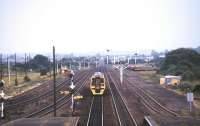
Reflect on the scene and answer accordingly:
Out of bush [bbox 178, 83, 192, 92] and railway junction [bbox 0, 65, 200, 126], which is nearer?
railway junction [bbox 0, 65, 200, 126]

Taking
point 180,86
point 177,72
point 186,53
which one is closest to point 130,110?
point 180,86

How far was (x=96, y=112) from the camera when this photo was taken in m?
29.9

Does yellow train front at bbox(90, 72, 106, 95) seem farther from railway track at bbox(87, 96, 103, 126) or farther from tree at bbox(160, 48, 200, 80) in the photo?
tree at bbox(160, 48, 200, 80)

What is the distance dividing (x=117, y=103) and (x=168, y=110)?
6703 mm

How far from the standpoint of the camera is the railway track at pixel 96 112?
25.2 m

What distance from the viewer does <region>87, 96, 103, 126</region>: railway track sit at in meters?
25.2

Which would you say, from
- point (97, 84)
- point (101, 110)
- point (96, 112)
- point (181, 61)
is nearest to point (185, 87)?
point (97, 84)

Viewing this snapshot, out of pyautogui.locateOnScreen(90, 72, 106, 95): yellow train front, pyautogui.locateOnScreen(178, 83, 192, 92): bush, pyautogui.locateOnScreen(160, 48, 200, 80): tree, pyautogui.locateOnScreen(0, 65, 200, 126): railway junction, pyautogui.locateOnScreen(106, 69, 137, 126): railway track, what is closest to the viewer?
pyautogui.locateOnScreen(0, 65, 200, 126): railway junction

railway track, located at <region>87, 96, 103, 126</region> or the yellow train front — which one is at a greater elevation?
the yellow train front

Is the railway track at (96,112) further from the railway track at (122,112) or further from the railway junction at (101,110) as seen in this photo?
the railway track at (122,112)

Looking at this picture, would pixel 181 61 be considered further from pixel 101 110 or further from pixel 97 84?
pixel 101 110

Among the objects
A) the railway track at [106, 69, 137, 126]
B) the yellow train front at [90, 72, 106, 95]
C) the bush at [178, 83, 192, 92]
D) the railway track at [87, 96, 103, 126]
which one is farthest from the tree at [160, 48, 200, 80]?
the railway track at [87, 96, 103, 126]

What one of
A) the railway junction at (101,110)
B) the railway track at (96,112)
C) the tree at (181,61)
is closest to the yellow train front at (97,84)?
the railway junction at (101,110)

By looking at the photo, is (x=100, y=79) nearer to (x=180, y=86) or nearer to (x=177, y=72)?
(x=180, y=86)
